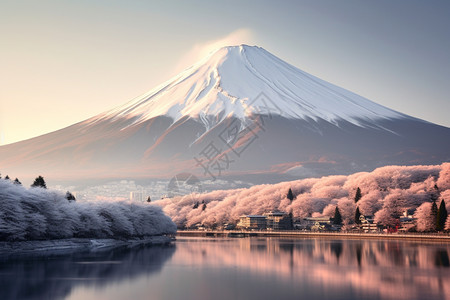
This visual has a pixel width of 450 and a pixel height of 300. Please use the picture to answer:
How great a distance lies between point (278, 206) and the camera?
439ft

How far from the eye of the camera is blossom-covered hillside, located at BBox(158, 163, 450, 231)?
318 feet

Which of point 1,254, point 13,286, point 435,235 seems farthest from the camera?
point 435,235

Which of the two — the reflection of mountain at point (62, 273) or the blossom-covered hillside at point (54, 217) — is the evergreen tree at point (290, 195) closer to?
the blossom-covered hillside at point (54, 217)

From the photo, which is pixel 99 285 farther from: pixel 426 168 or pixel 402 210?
pixel 426 168

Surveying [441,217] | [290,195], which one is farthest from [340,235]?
[290,195]

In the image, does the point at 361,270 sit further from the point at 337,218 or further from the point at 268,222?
the point at 268,222

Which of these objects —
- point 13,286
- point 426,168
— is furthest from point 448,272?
point 426,168

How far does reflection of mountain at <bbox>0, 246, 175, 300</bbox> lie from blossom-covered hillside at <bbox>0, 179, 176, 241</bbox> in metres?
7.37

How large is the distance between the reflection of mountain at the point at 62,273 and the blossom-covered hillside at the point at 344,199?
49423mm

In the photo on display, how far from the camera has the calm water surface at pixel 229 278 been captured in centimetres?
2730

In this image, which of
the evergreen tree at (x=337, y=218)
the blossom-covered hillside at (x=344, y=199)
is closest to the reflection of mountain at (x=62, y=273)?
the blossom-covered hillside at (x=344, y=199)

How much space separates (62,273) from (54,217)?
2264cm

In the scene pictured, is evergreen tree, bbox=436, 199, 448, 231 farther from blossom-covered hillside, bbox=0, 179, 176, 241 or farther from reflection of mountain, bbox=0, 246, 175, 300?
reflection of mountain, bbox=0, 246, 175, 300

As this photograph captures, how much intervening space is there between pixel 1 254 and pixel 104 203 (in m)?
30.3
